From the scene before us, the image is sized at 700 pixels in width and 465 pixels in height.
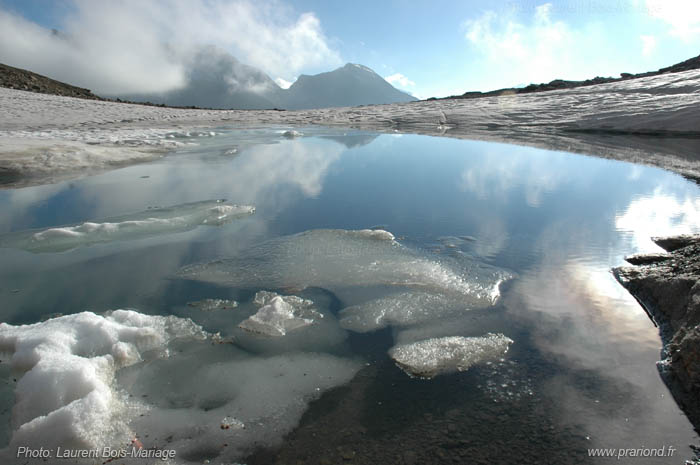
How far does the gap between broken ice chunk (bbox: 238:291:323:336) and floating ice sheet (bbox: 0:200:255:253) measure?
1.93m

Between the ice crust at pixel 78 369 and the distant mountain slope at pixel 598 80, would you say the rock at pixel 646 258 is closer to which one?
the ice crust at pixel 78 369

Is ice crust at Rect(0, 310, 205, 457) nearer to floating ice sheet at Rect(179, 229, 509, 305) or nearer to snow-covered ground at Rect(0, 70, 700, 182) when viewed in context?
floating ice sheet at Rect(179, 229, 509, 305)

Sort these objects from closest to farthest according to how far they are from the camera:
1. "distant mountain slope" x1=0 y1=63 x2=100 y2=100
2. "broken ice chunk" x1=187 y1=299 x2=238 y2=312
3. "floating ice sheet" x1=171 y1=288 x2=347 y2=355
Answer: "floating ice sheet" x1=171 y1=288 x2=347 y2=355 < "broken ice chunk" x1=187 y1=299 x2=238 y2=312 < "distant mountain slope" x1=0 y1=63 x2=100 y2=100

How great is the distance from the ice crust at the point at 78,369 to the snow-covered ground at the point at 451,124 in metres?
6.18

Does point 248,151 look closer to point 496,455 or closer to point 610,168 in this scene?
point 610,168

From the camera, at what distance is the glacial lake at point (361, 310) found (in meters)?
1.65

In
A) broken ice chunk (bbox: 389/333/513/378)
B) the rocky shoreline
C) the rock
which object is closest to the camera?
the rocky shoreline

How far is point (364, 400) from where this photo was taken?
1.84 meters

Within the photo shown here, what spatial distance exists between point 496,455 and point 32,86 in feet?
108

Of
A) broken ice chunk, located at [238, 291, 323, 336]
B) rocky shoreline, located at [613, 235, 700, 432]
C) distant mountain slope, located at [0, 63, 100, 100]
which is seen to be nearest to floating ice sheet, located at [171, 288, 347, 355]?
broken ice chunk, located at [238, 291, 323, 336]

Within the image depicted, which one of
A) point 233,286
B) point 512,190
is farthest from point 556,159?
point 233,286

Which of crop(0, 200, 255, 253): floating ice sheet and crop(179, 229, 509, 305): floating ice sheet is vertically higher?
crop(0, 200, 255, 253): floating ice sheet

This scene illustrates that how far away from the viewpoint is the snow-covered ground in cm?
769

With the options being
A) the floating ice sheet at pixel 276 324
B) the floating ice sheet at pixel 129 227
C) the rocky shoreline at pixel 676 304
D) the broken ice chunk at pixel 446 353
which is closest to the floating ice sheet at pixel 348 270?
the floating ice sheet at pixel 276 324
